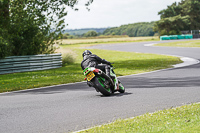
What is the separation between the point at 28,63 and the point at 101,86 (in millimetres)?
11328

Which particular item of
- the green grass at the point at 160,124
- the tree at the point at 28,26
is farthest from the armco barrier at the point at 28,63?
the green grass at the point at 160,124

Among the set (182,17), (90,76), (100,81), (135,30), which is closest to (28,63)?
(100,81)

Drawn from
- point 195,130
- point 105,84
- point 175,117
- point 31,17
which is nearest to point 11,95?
point 105,84

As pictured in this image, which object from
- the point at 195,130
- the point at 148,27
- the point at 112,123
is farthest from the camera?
the point at 148,27

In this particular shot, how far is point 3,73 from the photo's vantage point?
61.1 feet

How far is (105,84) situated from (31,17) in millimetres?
13920

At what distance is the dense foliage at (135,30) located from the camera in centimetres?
16625

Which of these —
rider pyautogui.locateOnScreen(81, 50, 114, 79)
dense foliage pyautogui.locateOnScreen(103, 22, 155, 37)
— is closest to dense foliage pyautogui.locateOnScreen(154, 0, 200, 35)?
dense foliage pyautogui.locateOnScreen(103, 22, 155, 37)

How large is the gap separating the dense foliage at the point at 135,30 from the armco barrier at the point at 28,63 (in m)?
143

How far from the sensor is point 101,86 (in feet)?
31.4

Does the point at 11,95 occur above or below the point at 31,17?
below

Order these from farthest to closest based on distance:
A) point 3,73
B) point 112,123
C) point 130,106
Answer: point 3,73 → point 130,106 → point 112,123

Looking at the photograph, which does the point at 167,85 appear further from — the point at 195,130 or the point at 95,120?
the point at 195,130

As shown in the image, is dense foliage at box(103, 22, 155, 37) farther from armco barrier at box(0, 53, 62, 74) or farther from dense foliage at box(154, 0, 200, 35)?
armco barrier at box(0, 53, 62, 74)
